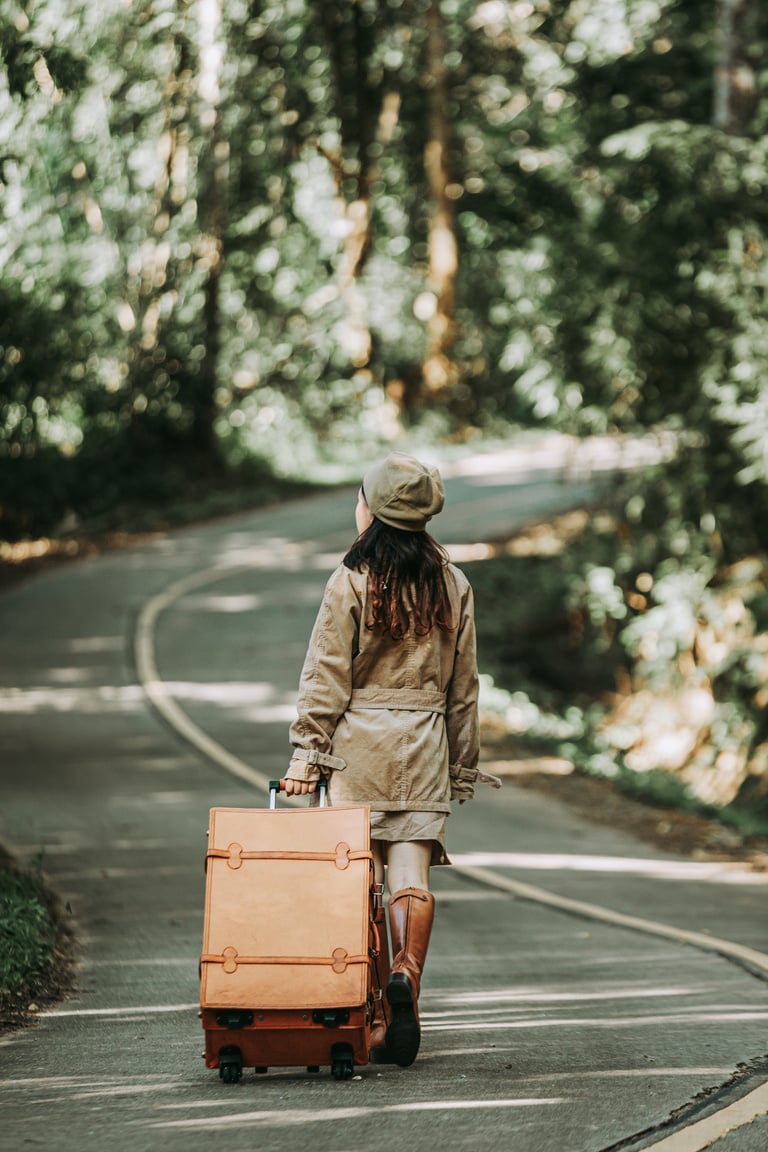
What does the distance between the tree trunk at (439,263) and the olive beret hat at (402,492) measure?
32985 millimetres

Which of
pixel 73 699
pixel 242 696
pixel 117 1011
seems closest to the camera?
pixel 117 1011

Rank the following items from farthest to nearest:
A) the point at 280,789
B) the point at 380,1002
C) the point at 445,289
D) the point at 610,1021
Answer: the point at 445,289
the point at 610,1021
the point at 380,1002
the point at 280,789

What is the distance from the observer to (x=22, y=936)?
6.82 m

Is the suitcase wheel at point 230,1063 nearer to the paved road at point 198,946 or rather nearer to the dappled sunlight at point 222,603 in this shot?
the paved road at point 198,946

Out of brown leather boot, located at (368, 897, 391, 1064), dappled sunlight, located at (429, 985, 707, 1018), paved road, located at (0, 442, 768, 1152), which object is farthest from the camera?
dappled sunlight, located at (429, 985, 707, 1018)

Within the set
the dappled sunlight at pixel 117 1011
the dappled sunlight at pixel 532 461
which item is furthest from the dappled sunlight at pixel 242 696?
the dappled sunlight at pixel 117 1011

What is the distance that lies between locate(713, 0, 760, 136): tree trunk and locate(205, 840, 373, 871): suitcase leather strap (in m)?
13.5

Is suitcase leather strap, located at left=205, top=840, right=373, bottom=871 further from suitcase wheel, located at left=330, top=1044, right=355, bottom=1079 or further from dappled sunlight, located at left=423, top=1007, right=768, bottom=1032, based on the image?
dappled sunlight, located at left=423, top=1007, right=768, bottom=1032

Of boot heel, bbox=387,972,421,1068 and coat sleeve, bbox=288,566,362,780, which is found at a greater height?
coat sleeve, bbox=288,566,362,780

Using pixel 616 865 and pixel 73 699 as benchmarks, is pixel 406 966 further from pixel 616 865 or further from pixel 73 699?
pixel 73 699

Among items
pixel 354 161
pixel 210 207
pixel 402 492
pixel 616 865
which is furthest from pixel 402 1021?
pixel 354 161

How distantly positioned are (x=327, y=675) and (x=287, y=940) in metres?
0.92

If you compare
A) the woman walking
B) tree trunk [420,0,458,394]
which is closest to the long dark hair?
the woman walking

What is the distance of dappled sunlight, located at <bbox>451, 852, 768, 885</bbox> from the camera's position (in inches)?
409
